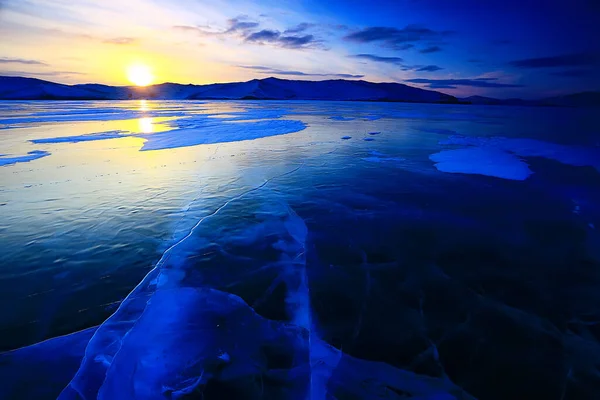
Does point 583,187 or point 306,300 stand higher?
point 583,187

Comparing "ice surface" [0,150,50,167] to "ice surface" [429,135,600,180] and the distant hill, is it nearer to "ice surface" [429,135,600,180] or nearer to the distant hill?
"ice surface" [429,135,600,180]

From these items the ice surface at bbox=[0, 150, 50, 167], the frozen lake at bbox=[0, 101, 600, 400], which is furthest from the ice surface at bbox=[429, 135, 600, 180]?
the ice surface at bbox=[0, 150, 50, 167]

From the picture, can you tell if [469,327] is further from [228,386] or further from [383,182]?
[383,182]

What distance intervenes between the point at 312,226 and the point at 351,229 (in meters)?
0.62

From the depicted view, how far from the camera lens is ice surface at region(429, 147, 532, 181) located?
8070 mm

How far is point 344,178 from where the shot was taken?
7.27 metres

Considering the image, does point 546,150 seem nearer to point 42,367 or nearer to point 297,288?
point 297,288

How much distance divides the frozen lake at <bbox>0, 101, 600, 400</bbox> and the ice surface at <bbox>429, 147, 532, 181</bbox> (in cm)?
142

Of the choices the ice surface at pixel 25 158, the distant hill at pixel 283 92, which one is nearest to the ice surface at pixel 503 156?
the ice surface at pixel 25 158

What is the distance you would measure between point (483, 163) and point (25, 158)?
547 inches

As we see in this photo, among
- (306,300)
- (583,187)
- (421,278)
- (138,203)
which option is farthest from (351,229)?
(583,187)

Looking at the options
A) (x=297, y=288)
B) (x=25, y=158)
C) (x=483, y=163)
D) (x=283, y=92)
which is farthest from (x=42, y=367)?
(x=283, y=92)

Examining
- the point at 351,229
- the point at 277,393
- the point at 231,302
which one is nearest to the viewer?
the point at 277,393

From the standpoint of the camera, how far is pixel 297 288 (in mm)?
3256
